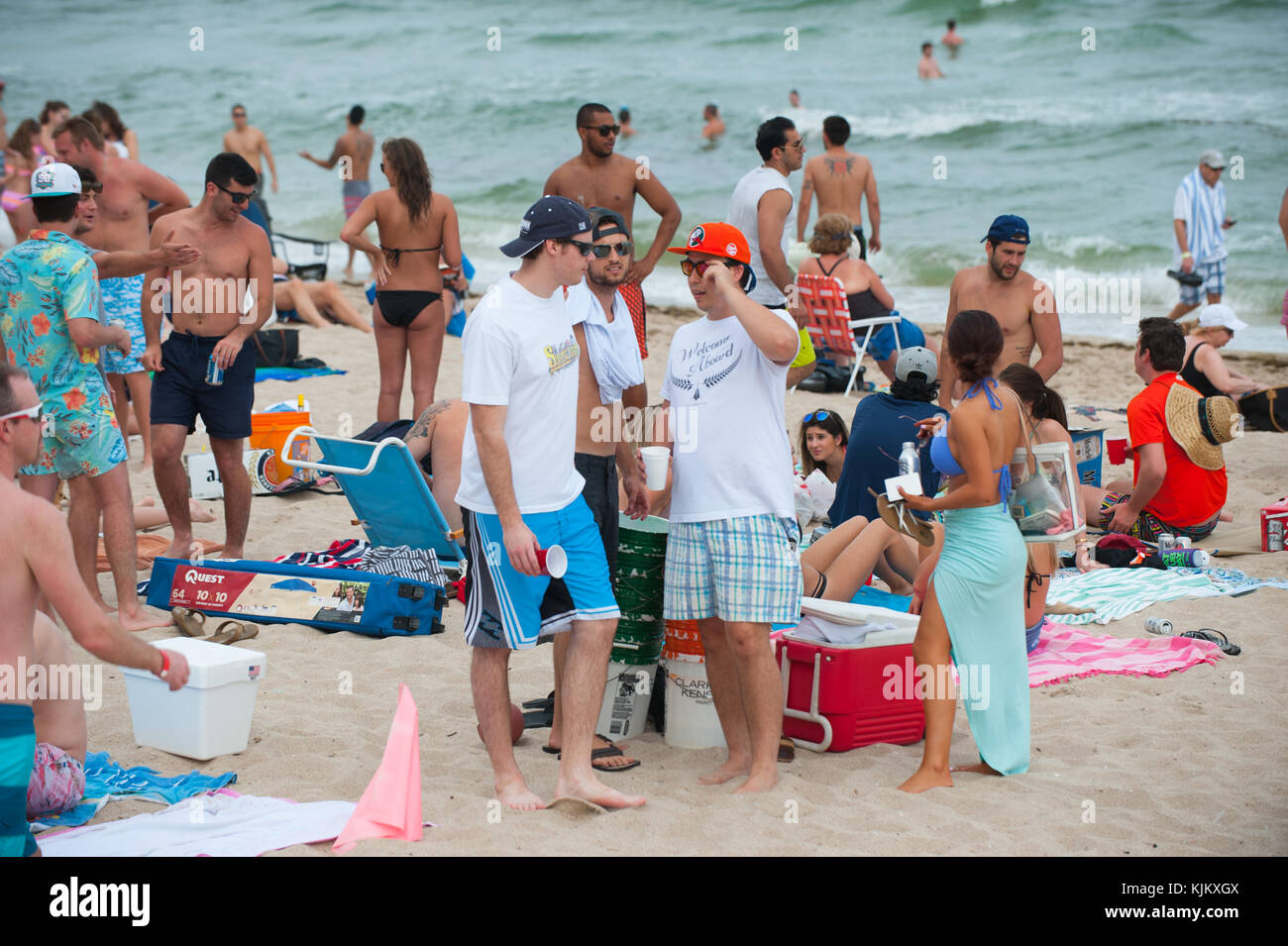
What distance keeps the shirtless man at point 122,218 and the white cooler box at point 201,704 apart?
2517mm

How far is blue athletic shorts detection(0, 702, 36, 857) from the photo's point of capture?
2.79m

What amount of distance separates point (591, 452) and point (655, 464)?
0.73 feet

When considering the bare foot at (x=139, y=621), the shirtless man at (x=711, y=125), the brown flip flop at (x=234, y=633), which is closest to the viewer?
the brown flip flop at (x=234, y=633)

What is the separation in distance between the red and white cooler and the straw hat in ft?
8.96

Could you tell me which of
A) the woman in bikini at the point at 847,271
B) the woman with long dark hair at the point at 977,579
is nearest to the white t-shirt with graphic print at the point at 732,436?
the woman with long dark hair at the point at 977,579

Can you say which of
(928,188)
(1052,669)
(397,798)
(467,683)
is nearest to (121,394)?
(467,683)

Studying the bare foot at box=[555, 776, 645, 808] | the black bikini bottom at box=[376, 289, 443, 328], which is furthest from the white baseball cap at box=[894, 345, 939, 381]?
the black bikini bottom at box=[376, 289, 443, 328]

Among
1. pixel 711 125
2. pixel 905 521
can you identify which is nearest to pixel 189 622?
pixel 905 521

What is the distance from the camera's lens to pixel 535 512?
343cm

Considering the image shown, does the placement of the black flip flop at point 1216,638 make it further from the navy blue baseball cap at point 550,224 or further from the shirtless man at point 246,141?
the shirtless man at point 246,141

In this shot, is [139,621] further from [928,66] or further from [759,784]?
[928,66]

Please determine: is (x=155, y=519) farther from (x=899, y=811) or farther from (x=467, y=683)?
(x=899, y=811)

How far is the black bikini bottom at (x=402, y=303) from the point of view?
664 centimetres

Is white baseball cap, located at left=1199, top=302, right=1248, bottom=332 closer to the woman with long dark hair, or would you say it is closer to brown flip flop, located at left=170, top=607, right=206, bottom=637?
the woman with long dark hair
